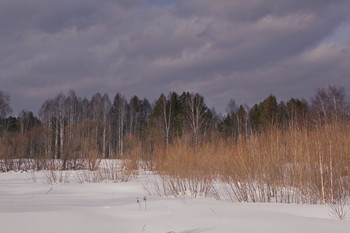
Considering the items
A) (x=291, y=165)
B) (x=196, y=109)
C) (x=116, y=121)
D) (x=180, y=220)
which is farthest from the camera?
(x=116, y=121)

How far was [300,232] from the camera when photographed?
495cm

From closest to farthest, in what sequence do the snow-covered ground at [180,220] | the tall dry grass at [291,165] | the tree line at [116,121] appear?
1. the snow-covered ground at [180,220]
2. the tall dry grass at [291,165]
3. the tree line at [116,121]

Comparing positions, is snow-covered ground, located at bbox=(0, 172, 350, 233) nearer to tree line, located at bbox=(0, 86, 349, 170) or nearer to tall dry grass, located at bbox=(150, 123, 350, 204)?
tall dry grass, located at bbox=(150, 123, 350, 204)

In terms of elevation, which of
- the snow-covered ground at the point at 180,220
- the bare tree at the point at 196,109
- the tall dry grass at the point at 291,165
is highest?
the bare tree at the point at 196,109

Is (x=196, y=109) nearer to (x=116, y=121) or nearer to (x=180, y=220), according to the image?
(x=116, y=121)

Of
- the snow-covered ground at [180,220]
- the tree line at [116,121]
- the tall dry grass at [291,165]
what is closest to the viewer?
the snow-covered ground at [180,220]

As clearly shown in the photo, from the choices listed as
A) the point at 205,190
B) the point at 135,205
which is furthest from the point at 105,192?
the point at 135,205

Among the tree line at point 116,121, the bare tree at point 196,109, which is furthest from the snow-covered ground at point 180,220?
the bare tree at point 196,109

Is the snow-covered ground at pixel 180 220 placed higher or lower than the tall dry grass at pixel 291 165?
lower

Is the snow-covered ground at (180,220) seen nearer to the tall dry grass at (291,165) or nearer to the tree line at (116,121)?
A: the tall dry grass at (291,165)

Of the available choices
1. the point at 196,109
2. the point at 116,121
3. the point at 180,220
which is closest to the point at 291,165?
the point at 180,220

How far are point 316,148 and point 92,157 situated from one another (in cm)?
1152

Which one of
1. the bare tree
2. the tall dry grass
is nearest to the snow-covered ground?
the tall dry grass

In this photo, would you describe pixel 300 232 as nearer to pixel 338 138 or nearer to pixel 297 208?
pixel 297 208
